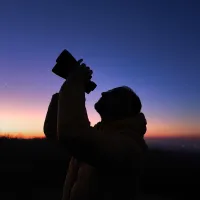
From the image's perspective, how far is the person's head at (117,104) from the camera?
2.44 m

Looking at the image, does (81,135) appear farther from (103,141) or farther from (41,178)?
(41,178)

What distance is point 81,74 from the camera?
2049 millimetres

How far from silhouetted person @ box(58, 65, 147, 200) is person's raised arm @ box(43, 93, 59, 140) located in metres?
0.32

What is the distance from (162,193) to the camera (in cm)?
2108

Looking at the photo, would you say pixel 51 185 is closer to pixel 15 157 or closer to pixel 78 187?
pixel 15 157

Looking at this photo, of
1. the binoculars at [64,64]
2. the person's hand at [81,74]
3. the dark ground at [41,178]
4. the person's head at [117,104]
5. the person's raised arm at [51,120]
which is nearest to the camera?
the person's hand at [81,74]

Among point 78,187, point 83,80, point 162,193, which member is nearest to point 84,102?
point 83,80

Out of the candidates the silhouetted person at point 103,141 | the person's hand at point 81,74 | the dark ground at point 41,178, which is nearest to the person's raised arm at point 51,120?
the silhouetted person at point 103,141

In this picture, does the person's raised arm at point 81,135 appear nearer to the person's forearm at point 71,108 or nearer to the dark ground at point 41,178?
the person's forearm at point 71,108

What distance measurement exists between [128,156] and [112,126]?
0.32 meters

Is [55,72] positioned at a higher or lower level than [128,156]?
higher

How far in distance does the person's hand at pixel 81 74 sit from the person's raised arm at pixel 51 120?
0.59 meters

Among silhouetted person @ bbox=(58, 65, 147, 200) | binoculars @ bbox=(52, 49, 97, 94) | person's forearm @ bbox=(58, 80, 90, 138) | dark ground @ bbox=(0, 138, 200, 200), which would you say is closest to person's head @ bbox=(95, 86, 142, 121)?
silhouetted person @ bbox=(58, 65, 147, 200)

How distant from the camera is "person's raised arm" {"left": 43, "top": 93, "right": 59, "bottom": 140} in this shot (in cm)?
261
